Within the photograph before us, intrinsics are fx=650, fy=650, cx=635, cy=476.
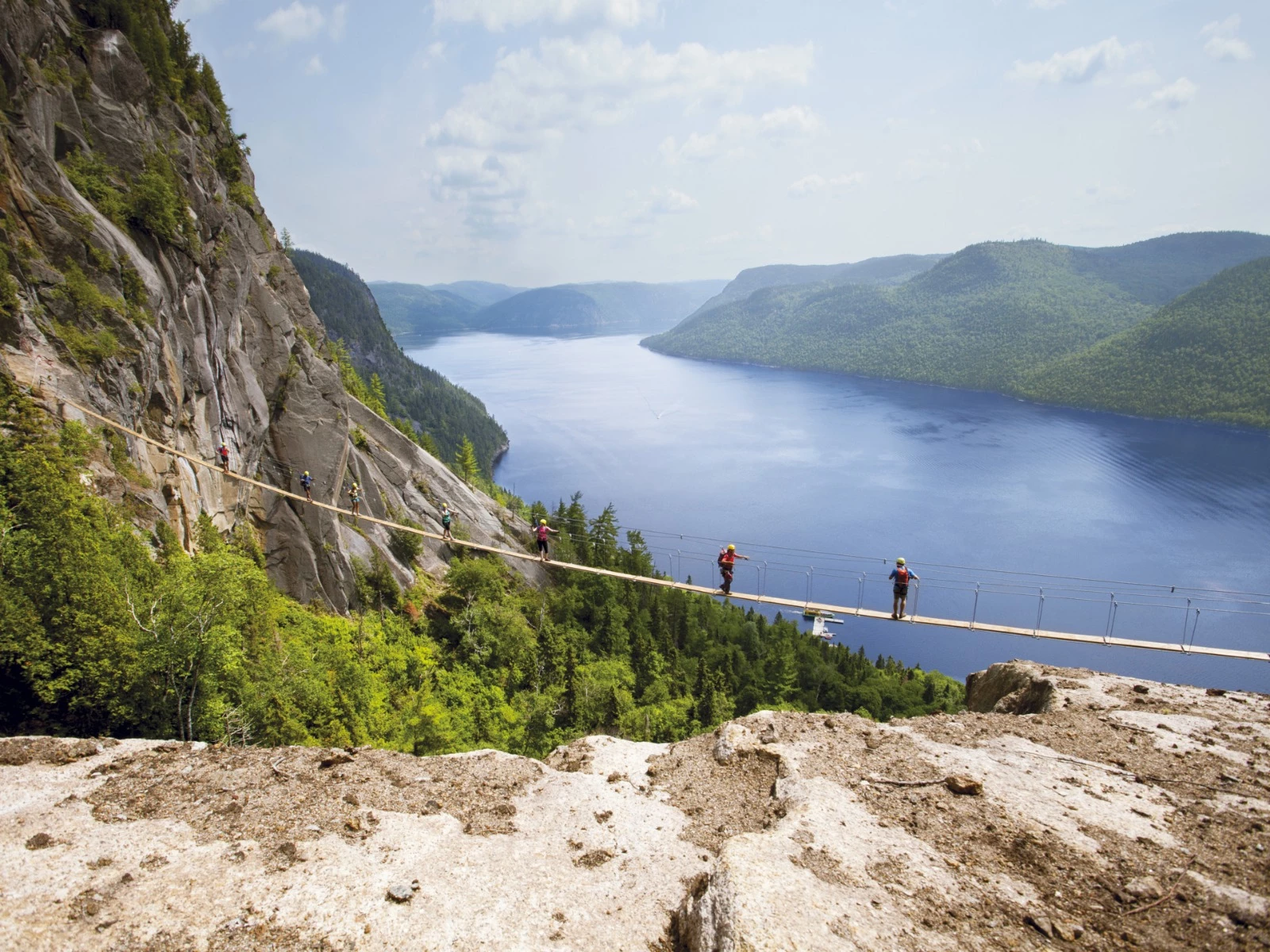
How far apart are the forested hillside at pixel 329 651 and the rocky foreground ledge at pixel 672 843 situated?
217cm

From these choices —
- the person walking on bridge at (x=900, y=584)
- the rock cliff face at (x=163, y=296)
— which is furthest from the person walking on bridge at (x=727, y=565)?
the rock cliff face at (x=163, y=296)

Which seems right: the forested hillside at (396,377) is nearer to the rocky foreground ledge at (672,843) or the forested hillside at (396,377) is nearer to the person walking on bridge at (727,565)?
the person walking on bridge at (727,565)

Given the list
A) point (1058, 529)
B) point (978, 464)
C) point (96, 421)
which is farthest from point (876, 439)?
point (96, 421)

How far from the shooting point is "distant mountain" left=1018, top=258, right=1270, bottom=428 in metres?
115

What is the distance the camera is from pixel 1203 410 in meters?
115

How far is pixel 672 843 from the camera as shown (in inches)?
324

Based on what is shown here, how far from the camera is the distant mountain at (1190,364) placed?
378 ft

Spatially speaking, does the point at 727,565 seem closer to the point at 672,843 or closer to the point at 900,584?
the point at 900,584

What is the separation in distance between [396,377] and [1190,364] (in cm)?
15536

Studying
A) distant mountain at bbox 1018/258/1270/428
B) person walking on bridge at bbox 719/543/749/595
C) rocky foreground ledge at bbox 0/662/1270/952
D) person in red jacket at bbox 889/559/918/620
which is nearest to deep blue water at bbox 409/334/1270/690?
distant mountain at bbox 1018/258/1270/428

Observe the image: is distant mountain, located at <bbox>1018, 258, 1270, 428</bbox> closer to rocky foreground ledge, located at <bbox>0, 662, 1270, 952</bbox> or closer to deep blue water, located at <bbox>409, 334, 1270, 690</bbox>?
deep blue water, located at <bbox>409, 334, 1270, 690</bbox>

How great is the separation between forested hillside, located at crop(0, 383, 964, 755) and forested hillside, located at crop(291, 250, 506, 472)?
6120 cm

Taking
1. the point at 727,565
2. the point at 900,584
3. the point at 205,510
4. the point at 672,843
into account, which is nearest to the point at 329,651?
the point at 205,510

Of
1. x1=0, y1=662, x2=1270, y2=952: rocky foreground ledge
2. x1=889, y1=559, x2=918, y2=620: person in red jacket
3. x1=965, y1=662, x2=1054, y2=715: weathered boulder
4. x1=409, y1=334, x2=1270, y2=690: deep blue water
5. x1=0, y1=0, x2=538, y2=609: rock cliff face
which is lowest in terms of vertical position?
x1=409, y1=334, x2=1270, y2=690: deep blue water
